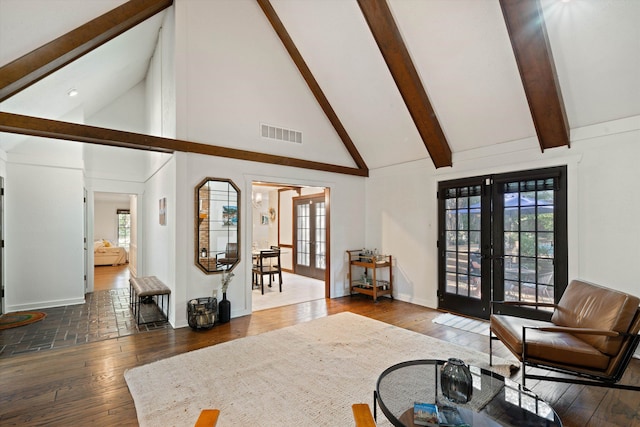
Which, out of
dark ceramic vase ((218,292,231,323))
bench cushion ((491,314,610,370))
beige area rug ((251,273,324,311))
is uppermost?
bench cushion ((491,314,610,370))

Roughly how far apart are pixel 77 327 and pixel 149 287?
104cm

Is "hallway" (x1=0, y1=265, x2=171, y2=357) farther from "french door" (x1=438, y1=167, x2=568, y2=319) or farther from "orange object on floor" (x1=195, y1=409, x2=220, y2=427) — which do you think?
"french door" (x1=438, y1=167, x2=568, y2=319)

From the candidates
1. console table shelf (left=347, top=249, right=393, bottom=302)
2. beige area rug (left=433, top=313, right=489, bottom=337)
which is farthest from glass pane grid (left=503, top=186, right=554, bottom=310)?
console table shelf (left=347, top=249, right=393, bottom=302)

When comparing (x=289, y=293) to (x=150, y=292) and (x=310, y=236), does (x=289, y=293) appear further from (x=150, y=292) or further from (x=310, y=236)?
(x=150, y=292)

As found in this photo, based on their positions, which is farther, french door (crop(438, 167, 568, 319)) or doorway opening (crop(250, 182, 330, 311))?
doorway opening (crop(250, 182, 330, 311))

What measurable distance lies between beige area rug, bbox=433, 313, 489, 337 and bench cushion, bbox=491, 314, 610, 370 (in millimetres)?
1381

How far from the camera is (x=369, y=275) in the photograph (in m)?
6.53

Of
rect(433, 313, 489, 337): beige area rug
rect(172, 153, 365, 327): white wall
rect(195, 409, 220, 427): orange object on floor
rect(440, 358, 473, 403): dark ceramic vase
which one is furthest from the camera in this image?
rect(172, 153, 365, 327): white wall

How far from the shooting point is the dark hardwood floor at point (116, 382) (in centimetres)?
238

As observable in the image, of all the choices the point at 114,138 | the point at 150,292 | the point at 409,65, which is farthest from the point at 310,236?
the point at 114,138

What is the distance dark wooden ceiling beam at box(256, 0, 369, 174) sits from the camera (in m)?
5.07

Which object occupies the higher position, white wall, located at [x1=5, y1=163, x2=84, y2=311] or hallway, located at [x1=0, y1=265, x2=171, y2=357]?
white wall, located at [x1=5, y1=163, x2=84, y2=311]

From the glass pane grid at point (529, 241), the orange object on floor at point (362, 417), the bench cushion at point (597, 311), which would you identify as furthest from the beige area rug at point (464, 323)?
the orange object on floor at point (362, 417)

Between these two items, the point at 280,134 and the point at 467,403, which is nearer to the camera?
the point at 467,403
